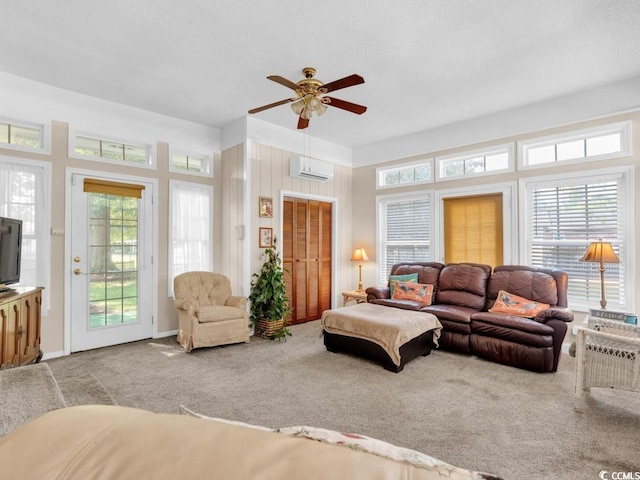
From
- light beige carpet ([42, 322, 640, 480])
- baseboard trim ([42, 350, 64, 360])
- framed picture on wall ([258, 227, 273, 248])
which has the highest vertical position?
framed picture on wall ([258, 227, 273, 248])

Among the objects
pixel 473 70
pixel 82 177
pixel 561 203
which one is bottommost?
pixel 561 203

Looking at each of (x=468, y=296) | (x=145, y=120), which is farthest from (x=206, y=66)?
(x=468, y=296)

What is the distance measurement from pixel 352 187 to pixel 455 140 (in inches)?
80.9

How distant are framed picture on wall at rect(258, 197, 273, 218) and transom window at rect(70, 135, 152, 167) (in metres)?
1.58

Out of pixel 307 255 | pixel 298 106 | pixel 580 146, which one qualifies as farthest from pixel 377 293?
pixel 580 146

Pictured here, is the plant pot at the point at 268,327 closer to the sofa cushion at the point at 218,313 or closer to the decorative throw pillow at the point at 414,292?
the sofa cushion at the point at 218,313

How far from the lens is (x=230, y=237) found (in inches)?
201

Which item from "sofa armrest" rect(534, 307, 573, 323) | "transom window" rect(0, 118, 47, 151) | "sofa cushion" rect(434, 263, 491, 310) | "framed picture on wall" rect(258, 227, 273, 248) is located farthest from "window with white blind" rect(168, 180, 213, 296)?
"sofa armrest" rect(534, 307, 573, 323)

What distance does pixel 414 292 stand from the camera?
4.80 metres

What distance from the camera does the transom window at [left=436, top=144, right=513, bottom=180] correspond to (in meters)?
4.79

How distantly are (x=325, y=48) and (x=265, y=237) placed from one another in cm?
274

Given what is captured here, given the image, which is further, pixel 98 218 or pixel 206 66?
pixel 98 218

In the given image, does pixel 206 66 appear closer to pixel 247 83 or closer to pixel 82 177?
pixel 247 83

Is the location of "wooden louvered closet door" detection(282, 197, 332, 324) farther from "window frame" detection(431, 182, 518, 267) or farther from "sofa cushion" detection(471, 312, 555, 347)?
"sofa cushion" detection(471, 312, 555, 347)
